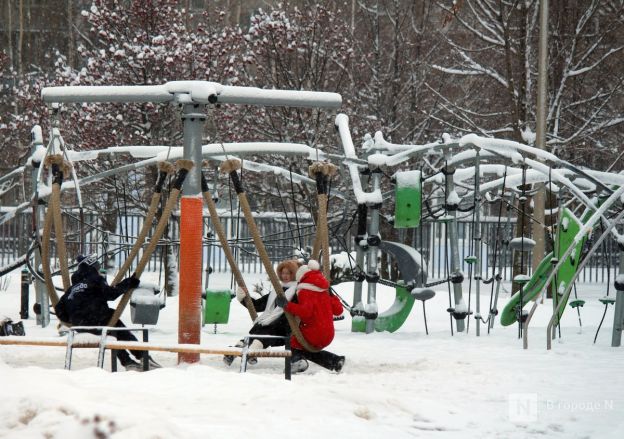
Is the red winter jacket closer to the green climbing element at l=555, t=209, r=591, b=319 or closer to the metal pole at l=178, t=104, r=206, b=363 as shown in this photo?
the metal pole at l=178, t=104, r=206, b=363

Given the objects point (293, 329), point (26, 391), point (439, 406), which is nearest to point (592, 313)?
point (293, 329)

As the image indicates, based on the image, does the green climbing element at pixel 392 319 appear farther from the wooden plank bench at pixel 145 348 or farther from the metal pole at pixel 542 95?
the metal pole at pixel 542 95

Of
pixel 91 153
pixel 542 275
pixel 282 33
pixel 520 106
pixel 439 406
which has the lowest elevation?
pixel 439 406

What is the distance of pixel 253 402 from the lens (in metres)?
6.39

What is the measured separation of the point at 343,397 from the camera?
676cm

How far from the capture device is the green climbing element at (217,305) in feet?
41.4

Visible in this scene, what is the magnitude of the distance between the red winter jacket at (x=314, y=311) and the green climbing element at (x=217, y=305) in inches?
131

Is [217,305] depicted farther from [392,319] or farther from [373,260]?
[392,319]

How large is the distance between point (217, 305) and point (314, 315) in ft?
11.5

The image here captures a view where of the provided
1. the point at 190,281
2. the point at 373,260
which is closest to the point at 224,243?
the point at 190,281

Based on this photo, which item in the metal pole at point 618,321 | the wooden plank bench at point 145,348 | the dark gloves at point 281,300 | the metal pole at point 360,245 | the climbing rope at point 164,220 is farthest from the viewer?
the metal pole at point 360,245

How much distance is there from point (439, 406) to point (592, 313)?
1082 cm

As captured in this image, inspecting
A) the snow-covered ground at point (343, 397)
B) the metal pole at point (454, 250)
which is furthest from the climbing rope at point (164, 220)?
the metal pole at point (454, 250)

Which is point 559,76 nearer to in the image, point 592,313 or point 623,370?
point 592,313
